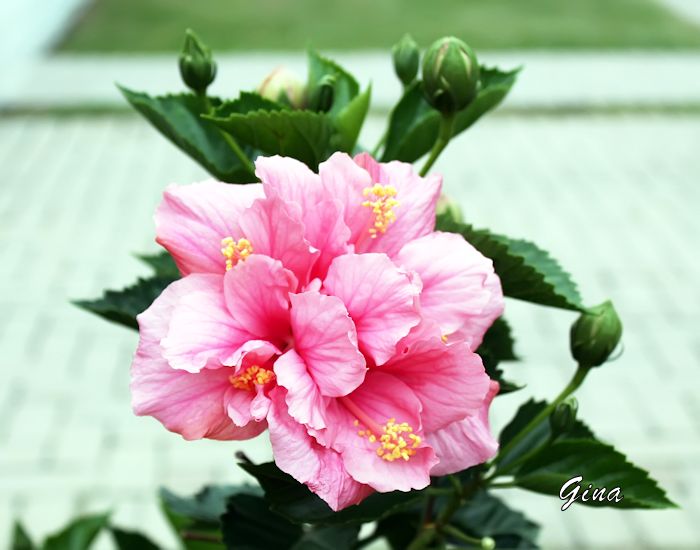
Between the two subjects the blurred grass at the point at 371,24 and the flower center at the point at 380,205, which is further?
the blurred grass at the point at 371,24

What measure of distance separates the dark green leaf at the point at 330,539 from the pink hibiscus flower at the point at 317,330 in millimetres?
223

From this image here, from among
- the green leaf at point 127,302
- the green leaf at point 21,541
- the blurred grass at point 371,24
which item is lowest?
the blurred grass at point 371,24

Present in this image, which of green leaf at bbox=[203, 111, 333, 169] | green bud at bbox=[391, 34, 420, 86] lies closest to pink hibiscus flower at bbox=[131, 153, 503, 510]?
green leaf at bbox=[203, 111, 333, 169]

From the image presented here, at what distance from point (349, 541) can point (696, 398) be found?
2680 millimetres

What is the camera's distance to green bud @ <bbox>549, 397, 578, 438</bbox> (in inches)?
32.4

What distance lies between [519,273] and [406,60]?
286 mm

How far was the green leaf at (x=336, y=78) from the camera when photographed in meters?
0.92

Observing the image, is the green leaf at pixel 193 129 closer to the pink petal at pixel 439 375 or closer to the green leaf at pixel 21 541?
the pink petal at pixel 439 375

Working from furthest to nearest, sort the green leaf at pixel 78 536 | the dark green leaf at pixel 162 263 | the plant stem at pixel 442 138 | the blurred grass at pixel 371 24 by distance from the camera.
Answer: the blurred grass at pixel 371 24 < the green leaf at pixel 78 536 < the dark green leaf at pixel 162 263 < the plant stem at pixel 442 138

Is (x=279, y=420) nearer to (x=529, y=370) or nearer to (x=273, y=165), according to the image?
(x=273, y=165)

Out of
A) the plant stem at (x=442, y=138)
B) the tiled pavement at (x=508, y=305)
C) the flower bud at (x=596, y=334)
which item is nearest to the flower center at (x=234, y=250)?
the plant stem at (x=442, y=138)

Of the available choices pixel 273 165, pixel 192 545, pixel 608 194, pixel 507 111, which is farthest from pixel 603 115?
pixel 273 165

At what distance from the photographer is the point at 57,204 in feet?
15.1

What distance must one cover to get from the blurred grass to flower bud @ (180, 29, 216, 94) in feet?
19.9
